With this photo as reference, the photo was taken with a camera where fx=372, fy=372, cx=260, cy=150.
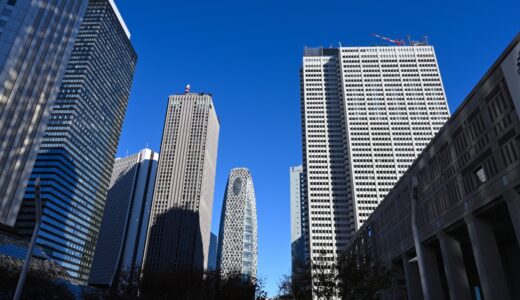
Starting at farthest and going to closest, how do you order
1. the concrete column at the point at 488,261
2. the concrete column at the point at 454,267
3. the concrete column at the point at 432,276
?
1. the concrete column at the point at 432,276
2. the concrete column at the point at 454,267
3. the concrete column at the point at 488,261

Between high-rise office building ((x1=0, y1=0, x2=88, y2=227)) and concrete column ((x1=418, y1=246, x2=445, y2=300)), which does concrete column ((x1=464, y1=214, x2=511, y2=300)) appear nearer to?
concrete column ((x1=418, y1=246, x2=445, y2=300))

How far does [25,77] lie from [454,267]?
108040mm

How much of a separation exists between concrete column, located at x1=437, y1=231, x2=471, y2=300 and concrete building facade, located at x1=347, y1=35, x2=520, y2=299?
0.41 feet

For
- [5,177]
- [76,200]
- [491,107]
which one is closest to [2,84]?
[5,177]

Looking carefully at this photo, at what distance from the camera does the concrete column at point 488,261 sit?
42.4 meters

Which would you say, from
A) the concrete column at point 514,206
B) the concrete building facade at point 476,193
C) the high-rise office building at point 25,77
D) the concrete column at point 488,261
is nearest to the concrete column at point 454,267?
the concrete building facade at point 476,193

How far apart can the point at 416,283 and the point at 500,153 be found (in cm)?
3739

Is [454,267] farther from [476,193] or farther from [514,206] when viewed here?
[514,206]

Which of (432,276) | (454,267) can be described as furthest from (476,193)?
(432,276)

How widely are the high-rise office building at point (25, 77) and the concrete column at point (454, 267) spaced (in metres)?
97.4

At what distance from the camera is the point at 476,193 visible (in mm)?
45125

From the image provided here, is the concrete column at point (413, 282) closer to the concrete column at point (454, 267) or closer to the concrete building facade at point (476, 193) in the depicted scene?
the concrete building facade at point (476, 193)

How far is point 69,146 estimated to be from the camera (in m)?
186

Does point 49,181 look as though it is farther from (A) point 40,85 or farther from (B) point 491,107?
(B) point 491,107
